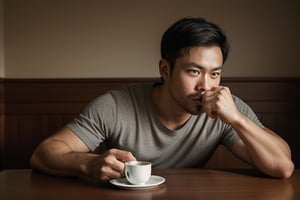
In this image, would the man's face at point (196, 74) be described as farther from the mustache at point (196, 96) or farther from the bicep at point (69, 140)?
the bicep at point (69, 140)

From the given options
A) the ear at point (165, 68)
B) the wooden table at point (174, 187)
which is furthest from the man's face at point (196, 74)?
the wooden table at point (174, 187)

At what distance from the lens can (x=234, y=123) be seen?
1.35m

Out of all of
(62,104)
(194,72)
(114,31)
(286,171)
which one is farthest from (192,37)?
(62,104)

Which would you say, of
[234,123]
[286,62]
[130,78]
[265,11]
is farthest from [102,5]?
[234,123]

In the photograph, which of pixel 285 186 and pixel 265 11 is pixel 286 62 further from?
pixel 285 186

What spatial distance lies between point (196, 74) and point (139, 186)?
1.64 feet

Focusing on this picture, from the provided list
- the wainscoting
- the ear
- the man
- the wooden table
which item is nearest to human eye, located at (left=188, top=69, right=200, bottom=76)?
the man

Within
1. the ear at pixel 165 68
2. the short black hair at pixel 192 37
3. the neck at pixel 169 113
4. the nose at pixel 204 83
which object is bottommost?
the neck at pixel 169 113

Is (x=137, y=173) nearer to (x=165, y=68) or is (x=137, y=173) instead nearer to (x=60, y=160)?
(x=60, y=160)

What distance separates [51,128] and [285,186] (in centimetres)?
177

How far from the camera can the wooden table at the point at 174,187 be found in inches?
40.4

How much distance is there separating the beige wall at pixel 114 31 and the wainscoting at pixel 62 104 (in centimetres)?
7

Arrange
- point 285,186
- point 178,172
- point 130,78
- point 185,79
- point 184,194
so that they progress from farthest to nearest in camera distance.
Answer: point 130,78 → point 185,79 → point 178,172 → point 285,186 → point 184,194

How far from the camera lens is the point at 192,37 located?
1.44m
